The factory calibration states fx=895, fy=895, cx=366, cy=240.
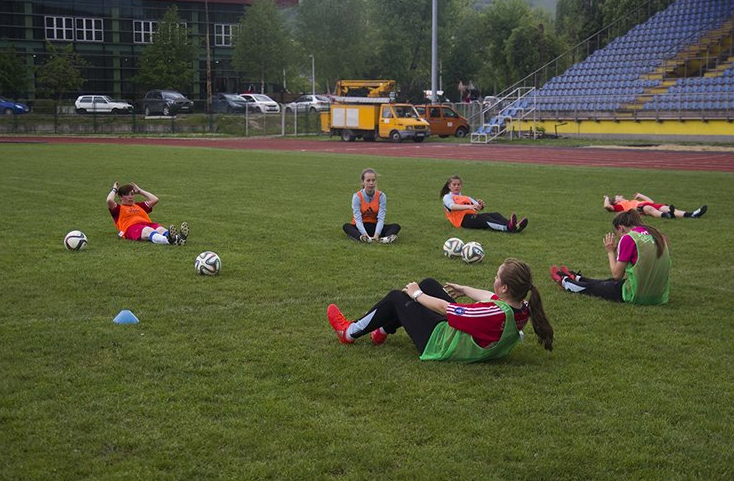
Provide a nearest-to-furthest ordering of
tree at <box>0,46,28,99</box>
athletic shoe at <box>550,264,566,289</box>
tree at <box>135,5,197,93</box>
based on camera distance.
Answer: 1. athletic shoe at <box>550,264,566,289</box>
2. tree at <box>0,46,28,99</box>
3. tree at <box>135,5,197,93</box>

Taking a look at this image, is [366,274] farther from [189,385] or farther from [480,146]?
[480,146]

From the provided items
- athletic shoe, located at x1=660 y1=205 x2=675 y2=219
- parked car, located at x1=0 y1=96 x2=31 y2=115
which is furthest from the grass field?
parked car, located at x1=0 y1=96 x2=31 y2=115

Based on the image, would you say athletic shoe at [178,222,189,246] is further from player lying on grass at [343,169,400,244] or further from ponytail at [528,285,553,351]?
ponytail at [528,285,553,351]

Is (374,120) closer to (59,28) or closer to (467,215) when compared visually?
(467,215)

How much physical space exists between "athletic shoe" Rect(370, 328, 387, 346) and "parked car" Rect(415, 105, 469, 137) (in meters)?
44.6

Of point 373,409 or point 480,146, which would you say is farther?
point 480,146

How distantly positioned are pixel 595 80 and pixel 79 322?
142 feet

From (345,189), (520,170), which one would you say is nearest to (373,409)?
(345,189)

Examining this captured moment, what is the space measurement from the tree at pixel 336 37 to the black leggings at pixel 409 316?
8215cm

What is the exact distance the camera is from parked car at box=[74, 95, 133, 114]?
2469 inches

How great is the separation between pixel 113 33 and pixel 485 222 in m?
67.5

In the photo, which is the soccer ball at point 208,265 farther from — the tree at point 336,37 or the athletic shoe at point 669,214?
the tree at point 336,37

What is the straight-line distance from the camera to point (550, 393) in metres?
6.32

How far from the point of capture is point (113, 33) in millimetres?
75062
